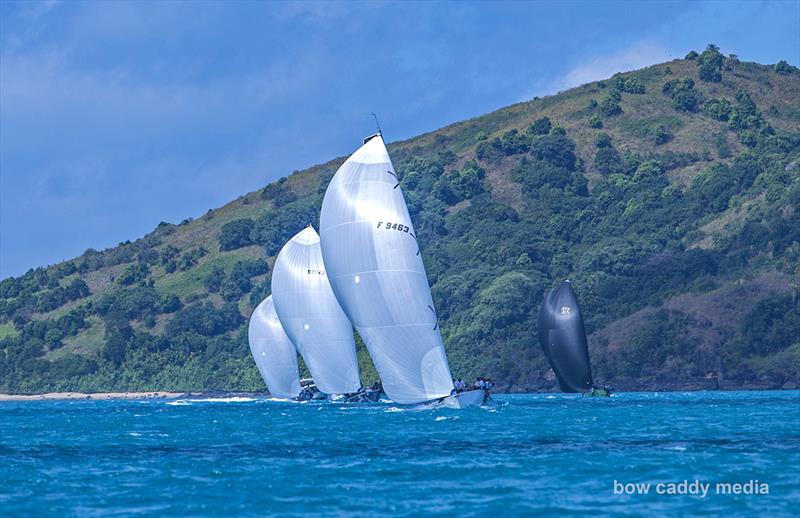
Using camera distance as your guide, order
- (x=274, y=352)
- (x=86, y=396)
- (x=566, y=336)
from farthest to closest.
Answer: (x=86, y=396) → (x=274, y=352) → (x=566, y=336)

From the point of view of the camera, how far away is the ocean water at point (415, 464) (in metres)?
39.8

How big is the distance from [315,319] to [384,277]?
29.6m

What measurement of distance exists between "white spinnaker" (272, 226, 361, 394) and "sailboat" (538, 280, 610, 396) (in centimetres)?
1591

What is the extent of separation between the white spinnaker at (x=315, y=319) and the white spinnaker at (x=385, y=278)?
25438 mm

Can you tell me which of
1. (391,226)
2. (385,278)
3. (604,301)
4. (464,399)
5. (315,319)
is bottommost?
(464,399)

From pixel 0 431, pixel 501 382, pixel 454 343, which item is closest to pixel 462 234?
pixel 454 343

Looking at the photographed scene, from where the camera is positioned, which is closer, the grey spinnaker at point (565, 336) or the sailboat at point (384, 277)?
the sailboat at point (384, 277)

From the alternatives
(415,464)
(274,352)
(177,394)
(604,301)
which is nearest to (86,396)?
(177,394)

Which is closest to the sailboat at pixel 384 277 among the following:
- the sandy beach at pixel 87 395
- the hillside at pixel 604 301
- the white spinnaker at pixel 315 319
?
the white spinnaker at pixel 315 319

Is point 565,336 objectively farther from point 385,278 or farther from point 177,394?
point 177,394

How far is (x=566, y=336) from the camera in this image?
107 metres

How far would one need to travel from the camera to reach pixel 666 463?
4831 centimetres

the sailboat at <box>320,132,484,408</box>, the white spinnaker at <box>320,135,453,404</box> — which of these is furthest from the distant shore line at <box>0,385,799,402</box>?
the white spinnaker at <box>320,135,453,404</box>

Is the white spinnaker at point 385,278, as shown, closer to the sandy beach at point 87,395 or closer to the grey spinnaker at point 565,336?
the grey spinnaker at point 565,336
